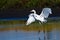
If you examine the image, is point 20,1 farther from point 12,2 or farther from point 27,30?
point 27,30

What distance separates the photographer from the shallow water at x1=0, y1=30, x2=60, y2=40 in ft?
34.5

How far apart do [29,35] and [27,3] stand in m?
7.98

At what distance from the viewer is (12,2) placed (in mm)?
19109

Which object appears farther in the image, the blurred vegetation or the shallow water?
the blurred vegetation

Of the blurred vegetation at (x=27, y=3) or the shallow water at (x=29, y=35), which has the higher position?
the blurred vegetation at (x=27, y=3)

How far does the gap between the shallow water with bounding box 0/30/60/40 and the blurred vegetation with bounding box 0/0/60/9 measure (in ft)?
20.9

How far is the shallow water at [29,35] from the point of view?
10.5 meters

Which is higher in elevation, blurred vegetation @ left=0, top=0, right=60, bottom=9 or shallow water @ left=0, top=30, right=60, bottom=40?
blurred vegetation @ left=0, top=0, right=60, bottom=9

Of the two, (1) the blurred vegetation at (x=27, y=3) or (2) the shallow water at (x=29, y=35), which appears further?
(1) the blurred vegetation at (x=27, y=3)

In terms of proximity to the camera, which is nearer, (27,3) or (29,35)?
(29,35)

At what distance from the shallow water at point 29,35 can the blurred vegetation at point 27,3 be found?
6.38 m

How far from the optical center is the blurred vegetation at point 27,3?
18.6 m

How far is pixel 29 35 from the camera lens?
11.2 metres

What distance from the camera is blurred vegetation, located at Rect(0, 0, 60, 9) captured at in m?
18.6
